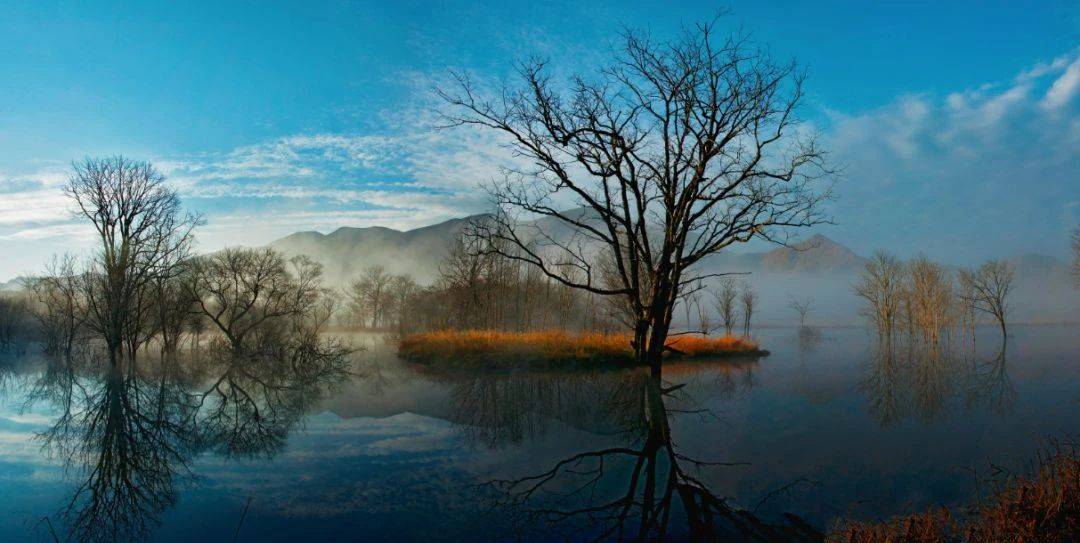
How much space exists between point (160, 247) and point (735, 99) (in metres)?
28.1

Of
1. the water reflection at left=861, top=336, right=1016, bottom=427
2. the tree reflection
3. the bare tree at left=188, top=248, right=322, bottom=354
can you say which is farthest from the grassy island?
the bare tree at left=188, top=248, right=322, bottom=354

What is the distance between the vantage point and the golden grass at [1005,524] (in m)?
4.30

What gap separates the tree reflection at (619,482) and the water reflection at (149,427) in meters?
3.47

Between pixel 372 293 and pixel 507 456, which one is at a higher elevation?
pixel 372 293

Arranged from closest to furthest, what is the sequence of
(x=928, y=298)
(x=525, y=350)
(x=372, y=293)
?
(x=525, y=350) < (x=928, y=298) < (x=372, y=293)

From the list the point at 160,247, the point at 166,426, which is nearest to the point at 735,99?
the point at 166,426

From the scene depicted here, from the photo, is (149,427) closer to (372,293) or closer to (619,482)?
(619,482)

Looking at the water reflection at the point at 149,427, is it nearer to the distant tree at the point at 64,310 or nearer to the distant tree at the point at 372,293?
the distant tree at the point at 64,310

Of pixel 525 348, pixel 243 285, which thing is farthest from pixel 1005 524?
pixel 243 285

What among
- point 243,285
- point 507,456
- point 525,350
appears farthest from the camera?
point 243,285

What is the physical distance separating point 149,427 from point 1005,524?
12.3 meters

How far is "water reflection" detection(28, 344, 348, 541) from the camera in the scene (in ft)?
19.3

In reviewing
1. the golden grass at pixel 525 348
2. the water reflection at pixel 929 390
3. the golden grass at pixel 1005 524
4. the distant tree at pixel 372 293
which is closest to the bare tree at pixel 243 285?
the golden grass at pixel 525 348

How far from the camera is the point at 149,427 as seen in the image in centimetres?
1027
